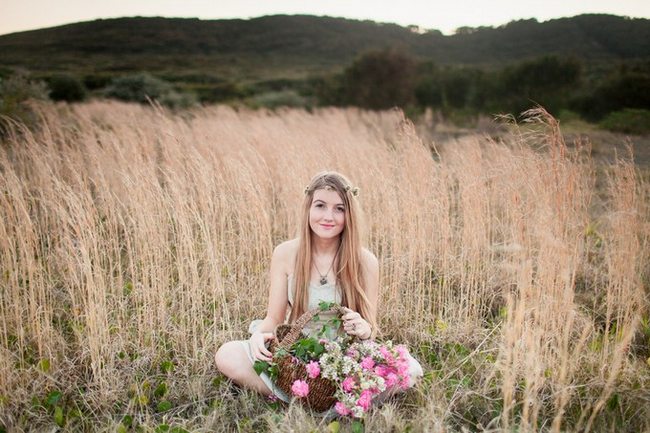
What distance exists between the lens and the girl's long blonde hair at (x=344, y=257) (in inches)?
92.6

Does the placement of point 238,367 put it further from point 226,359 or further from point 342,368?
point 342,368

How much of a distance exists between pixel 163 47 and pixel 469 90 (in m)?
23.3

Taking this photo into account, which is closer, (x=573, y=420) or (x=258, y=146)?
(x=573, y=420)

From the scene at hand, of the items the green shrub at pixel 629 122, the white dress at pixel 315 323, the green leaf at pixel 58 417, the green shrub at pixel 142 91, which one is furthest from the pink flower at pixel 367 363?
the green shrub at pixel 142 91

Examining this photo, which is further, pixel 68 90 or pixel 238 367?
pixel 68 90

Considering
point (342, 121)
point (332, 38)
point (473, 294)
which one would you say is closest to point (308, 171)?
point (473, 294)

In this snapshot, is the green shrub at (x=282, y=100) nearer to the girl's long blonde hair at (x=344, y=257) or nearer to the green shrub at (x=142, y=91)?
the green shrub at (x=142, y=91)

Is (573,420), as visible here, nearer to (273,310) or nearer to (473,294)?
(473,294)

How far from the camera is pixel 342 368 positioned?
1934 millimetres

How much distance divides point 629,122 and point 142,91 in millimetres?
15062

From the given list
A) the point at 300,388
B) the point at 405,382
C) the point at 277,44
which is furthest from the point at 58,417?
the point at 277,44

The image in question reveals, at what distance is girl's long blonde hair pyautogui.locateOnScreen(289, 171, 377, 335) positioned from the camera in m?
2.35

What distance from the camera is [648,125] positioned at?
9.79m

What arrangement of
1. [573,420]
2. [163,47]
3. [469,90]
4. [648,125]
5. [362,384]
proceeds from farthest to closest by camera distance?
[163,47] → [469,90] → [648,125] → [573,420] → [362,384]
